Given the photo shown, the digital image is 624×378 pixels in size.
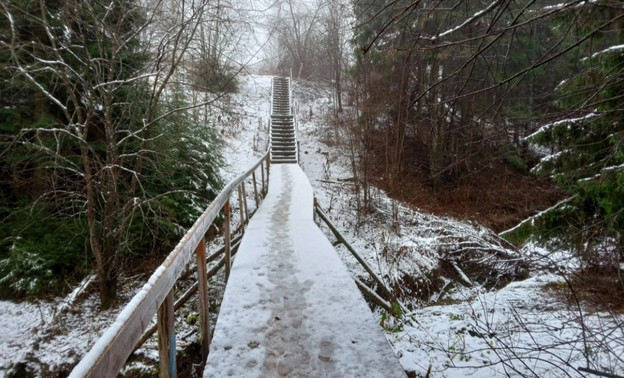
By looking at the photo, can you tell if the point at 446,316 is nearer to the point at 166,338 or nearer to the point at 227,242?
the point at 227,242

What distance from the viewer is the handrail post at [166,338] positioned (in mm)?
1731

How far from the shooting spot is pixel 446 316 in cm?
562

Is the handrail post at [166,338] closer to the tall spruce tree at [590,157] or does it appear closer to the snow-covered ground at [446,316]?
the snow-covered ground at [446,316]

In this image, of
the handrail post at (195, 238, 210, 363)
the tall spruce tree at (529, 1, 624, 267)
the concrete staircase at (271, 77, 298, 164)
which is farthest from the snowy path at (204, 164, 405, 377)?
the concrete staircase at (271, 77, 298, 164)

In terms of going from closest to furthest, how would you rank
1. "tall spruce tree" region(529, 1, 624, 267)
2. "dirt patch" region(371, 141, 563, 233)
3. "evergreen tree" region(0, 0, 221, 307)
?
"tall spruce tree" region(529, 1, 624, 267)
"evergreen tree" region(0, 0, 221, 307)
"dirt patch" region(371, 141, 563, 233)

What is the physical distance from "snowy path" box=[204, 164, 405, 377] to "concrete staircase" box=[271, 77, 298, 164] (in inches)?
434

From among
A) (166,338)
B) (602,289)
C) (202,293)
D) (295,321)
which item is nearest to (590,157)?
(602,289)

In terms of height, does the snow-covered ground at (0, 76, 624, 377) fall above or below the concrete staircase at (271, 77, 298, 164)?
below

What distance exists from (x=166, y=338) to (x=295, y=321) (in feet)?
4.79

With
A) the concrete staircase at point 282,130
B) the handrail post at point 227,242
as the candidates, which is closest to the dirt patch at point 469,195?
the concrete staircase at point 282,130

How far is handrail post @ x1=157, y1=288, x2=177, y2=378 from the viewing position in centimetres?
173

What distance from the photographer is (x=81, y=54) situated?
21.9ft

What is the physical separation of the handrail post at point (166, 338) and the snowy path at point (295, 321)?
60 centimetres

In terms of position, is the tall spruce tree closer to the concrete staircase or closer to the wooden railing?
the wooden railing
